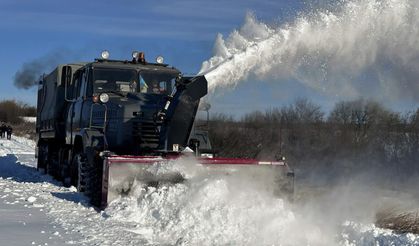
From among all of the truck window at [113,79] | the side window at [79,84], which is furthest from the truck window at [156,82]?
the side window at [79,84]

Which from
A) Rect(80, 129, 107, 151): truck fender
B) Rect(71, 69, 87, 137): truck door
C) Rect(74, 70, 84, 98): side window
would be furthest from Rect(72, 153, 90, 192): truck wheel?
Rect(74, 70, 84, 98): side window

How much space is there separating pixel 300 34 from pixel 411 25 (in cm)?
199

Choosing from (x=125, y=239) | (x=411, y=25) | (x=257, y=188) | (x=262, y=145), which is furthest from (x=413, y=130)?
(x=125, y=239)

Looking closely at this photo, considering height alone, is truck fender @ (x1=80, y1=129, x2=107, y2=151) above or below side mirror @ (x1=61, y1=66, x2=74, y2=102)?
below

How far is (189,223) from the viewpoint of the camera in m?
7.77

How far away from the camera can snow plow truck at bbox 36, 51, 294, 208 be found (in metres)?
9.80

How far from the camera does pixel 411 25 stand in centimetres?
1045

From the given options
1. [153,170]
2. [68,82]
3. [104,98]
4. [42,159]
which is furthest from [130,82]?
[42,159]

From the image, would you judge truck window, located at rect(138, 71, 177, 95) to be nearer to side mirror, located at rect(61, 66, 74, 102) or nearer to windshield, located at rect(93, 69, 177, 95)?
windshield, located at rect(93, 69, 177, 95)

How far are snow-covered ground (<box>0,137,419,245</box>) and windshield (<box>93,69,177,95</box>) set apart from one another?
3065mm

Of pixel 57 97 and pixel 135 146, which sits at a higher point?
pixel 57 97

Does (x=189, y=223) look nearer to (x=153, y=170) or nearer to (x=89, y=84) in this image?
(x=153, y=170)

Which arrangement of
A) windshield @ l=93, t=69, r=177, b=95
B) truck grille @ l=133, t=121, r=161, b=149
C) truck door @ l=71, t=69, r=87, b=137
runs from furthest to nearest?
1. truck door @ l=71, t=69, r=87, b=137
2. windshield @ l=93, t=69, r=177, b=95
3. truck grille @ l=133, t=121, r=161, b=149

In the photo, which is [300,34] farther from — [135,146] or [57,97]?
[57,97]
